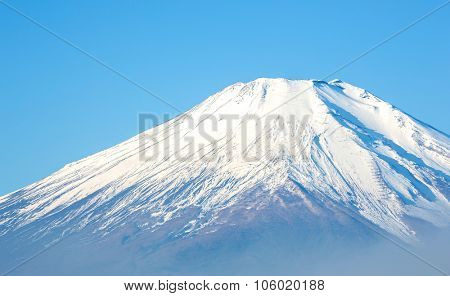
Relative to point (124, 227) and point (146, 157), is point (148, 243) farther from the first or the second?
point (146, 157)

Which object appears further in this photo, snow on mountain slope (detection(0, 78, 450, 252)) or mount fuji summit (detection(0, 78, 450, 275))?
snow on mountain slope (detection(0, 78, 450, 252))

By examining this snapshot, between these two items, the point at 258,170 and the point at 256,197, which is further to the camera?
the point at 258,170

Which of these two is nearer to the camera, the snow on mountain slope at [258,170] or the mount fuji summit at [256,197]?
the mount fuji summit at [256,197]

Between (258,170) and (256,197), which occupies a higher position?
(258,170)
